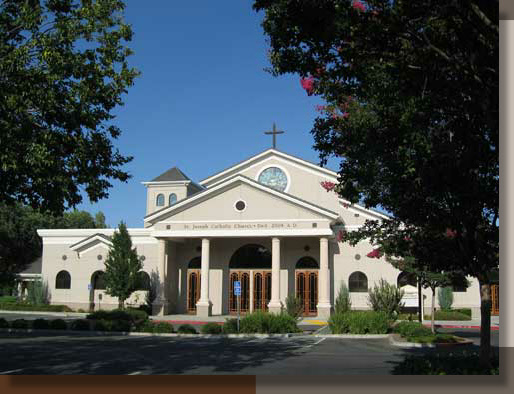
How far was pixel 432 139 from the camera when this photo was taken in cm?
A: 857

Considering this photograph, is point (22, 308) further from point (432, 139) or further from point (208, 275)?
point (432, 139)

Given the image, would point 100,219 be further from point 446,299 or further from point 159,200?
point 446,299

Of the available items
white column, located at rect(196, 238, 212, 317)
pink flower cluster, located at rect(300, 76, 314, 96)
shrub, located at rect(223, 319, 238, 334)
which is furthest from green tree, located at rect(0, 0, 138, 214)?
white column, located at rect(196, 238, 212, 317)

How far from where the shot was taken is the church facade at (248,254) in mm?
32781

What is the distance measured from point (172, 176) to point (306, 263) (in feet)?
64.0

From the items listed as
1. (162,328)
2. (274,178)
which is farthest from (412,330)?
(274,178)

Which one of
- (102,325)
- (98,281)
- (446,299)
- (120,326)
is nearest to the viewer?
(120,326)

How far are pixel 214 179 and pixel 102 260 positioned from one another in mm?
9915

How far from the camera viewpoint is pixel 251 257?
36.0m

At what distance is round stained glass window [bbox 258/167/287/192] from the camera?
1521 inches

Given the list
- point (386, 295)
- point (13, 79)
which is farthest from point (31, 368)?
point (386, 295)

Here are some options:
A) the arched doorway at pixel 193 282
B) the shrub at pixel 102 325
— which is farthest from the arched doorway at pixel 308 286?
the shrub at pixel 102 325

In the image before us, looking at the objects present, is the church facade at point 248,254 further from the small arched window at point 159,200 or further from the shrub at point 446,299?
the small arched window at point 159,200

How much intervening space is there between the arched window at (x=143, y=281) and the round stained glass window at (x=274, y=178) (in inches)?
409
